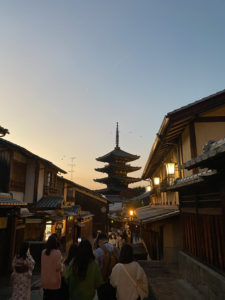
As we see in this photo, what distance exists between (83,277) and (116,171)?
141 ft

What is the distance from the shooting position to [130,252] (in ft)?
12.6

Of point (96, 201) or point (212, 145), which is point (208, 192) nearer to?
point (212, 145)

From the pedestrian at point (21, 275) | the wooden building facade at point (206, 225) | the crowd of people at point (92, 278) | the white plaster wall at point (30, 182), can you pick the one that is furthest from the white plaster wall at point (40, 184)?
the crowd of people at point (92, 278)

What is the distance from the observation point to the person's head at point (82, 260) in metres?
3.79

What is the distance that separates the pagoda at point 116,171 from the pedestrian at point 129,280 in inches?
1620

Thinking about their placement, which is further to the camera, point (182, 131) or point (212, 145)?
point (182, 131)

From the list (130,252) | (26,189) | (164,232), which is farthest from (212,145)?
(26,189)

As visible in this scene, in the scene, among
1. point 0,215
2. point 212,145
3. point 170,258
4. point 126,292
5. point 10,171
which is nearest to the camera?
point 126,292

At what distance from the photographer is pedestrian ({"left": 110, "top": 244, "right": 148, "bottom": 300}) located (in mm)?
3697

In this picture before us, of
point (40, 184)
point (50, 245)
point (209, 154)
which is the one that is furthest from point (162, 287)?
point (40, 184)

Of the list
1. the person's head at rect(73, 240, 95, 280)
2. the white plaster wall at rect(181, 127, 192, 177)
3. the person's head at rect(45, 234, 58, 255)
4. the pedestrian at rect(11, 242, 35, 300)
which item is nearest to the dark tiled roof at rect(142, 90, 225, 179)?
the white plaster wall at rect(181, 127, 192, 177)

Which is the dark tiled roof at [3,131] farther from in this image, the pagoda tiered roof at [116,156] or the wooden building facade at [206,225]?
the pagoda tiered roof at [116,156]

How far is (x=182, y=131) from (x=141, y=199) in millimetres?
37129

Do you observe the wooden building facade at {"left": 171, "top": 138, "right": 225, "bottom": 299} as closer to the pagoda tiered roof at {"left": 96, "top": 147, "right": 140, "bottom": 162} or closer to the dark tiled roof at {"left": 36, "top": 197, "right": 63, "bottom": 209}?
the dark tiled roof at {"left": 36, "top": 197, "right": 63, "bottom": 209}
